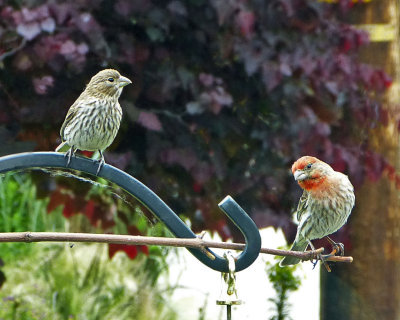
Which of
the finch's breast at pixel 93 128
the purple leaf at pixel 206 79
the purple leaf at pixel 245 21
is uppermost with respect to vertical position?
the purple leaf at pixel 245 21

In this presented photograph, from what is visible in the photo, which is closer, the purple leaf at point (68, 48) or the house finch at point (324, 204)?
the house finch at point (324, 204)

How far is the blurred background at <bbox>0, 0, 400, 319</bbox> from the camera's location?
3.42 meters

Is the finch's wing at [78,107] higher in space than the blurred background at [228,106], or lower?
lower

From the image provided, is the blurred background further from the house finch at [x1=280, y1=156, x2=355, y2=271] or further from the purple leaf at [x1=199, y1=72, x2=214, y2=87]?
the house finch at [x1=280, y1=156, x2=355, y2=271]

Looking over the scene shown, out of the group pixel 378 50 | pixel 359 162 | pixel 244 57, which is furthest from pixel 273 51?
pixel 378 50

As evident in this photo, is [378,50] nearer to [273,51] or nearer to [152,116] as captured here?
[273,51]

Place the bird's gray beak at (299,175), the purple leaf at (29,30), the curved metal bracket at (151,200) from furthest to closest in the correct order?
1. the purple leaf at (29,30)
2. the bird's gray beak at (299,175)
3. the curved metal bracket at (151,200)

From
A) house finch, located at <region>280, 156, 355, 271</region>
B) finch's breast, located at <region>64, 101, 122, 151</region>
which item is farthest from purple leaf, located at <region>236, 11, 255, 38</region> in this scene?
finch's breast, located at <region>64, 101, 122, 151</region>

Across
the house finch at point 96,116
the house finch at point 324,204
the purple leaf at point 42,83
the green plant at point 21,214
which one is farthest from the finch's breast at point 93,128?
the green plant at point 21,214

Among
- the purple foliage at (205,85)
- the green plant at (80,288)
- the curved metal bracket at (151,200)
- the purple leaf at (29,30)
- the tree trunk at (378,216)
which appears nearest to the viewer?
the curved metal bracket at (151,200)

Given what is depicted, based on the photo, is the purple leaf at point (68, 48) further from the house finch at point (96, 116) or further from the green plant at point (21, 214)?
the green plant at point (21, 214)

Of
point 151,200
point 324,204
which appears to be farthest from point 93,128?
point 324,204

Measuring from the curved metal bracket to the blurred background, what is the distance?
1.30m

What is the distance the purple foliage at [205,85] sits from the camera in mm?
3361
